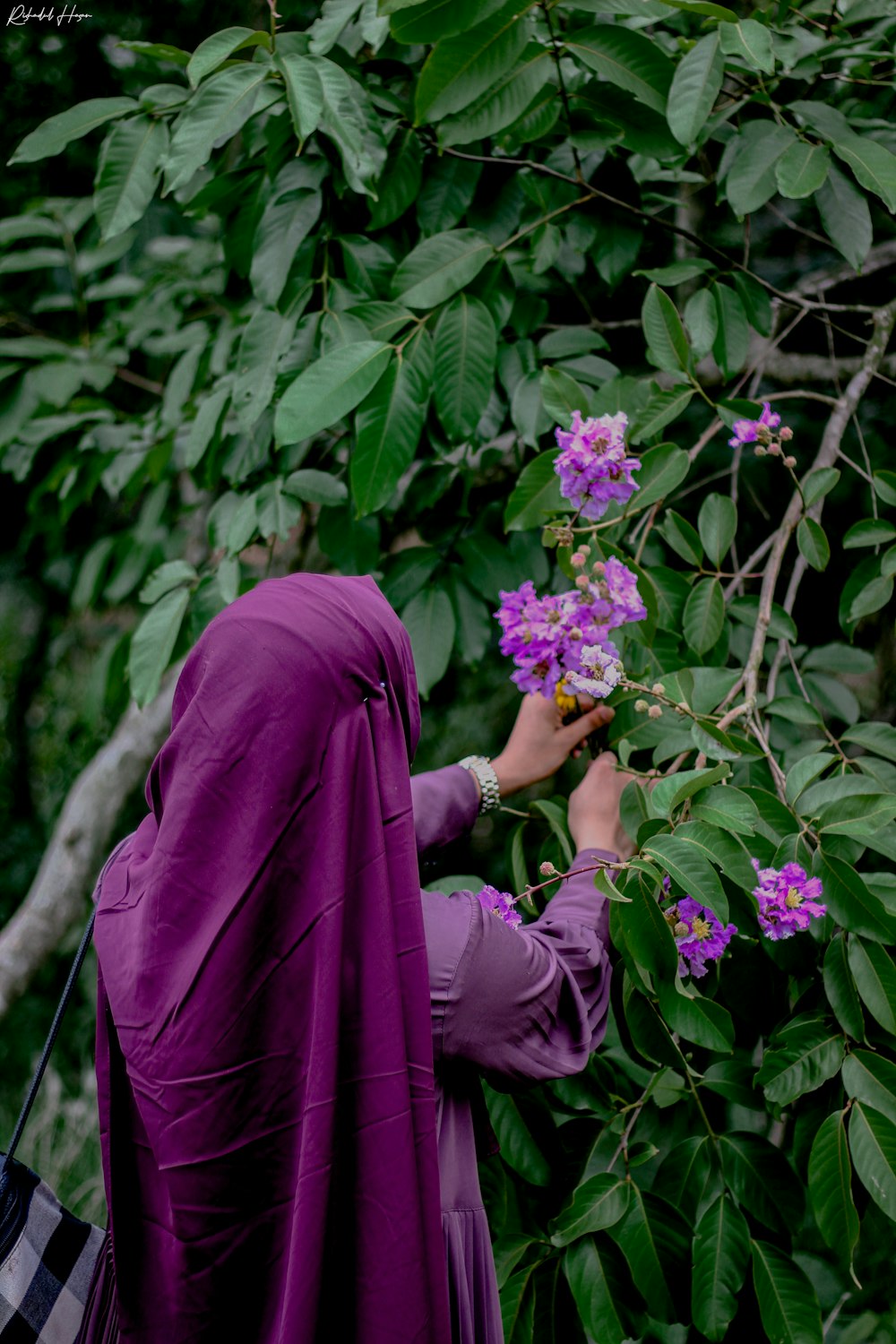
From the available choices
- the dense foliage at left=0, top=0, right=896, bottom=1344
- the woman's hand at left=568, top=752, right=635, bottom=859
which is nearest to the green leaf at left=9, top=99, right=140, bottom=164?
the dense foliage at left=0, top=0, right=896, bottom=1344

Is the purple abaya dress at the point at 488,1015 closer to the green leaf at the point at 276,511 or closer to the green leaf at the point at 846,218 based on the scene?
the green leaf at the point at 276,511

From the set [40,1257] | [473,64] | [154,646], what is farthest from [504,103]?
[40,1257]

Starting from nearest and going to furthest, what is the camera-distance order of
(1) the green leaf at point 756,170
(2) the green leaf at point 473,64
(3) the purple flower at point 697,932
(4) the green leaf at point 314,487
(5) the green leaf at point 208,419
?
(3) the purple flower at point 697,932 < (2) the green leaf at point 473,64 < (1) the green leaf at point 756,170 < (4) the green leaf at point 314,487 < (5) the green leaf at point 208,419

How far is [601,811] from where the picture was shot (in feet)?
4.13

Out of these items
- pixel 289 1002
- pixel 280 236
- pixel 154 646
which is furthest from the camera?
pixel 154 646

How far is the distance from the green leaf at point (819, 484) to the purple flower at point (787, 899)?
18.7 inches

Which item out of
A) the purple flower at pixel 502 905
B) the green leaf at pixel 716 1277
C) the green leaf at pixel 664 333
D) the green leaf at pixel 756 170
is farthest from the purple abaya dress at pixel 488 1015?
the green leaf at pixel 756 170

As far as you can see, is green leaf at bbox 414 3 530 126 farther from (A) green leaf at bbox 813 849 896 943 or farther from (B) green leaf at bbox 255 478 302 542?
(A) green leaf at bbox 813 849 896 943

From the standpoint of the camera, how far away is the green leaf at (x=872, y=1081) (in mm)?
1122

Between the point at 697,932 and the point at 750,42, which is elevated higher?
the point at 750,42

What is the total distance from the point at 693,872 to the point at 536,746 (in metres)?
0.44

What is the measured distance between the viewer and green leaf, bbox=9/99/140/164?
1.41m

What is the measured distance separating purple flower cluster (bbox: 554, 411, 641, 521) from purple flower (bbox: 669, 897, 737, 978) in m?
0.45

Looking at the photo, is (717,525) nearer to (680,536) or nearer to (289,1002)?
(680,536)
